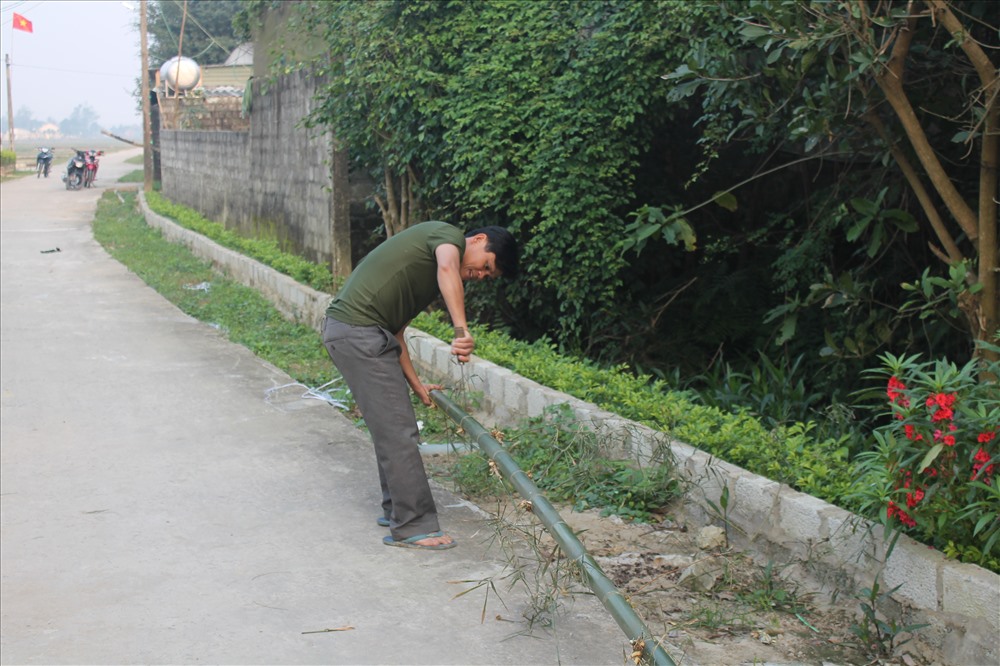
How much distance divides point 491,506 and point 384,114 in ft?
16.9

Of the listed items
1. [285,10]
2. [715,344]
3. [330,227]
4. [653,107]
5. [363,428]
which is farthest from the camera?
[285,10]

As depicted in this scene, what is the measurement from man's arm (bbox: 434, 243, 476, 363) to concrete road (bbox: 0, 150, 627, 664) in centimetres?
92

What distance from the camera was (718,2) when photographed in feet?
20.8

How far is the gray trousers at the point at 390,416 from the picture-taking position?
4699mm

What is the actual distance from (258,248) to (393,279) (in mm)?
8604

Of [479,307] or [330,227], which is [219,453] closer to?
[479,307]

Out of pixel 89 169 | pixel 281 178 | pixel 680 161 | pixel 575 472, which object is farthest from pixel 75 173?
pixel 575 472

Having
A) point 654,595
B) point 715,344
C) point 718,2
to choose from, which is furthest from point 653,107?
point 654,595

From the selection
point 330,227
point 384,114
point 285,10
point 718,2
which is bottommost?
point 330,227

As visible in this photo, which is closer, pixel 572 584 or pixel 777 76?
pixel 572 584

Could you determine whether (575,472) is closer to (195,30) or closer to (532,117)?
(532,117)

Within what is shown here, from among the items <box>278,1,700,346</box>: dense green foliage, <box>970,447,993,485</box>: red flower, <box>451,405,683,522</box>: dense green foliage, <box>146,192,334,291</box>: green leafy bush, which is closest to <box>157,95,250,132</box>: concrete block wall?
<box>146,192,334,291</box>: green leafy bush

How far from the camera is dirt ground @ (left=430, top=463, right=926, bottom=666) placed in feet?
12.0

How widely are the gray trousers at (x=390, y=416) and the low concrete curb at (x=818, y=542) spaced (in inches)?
44.5
